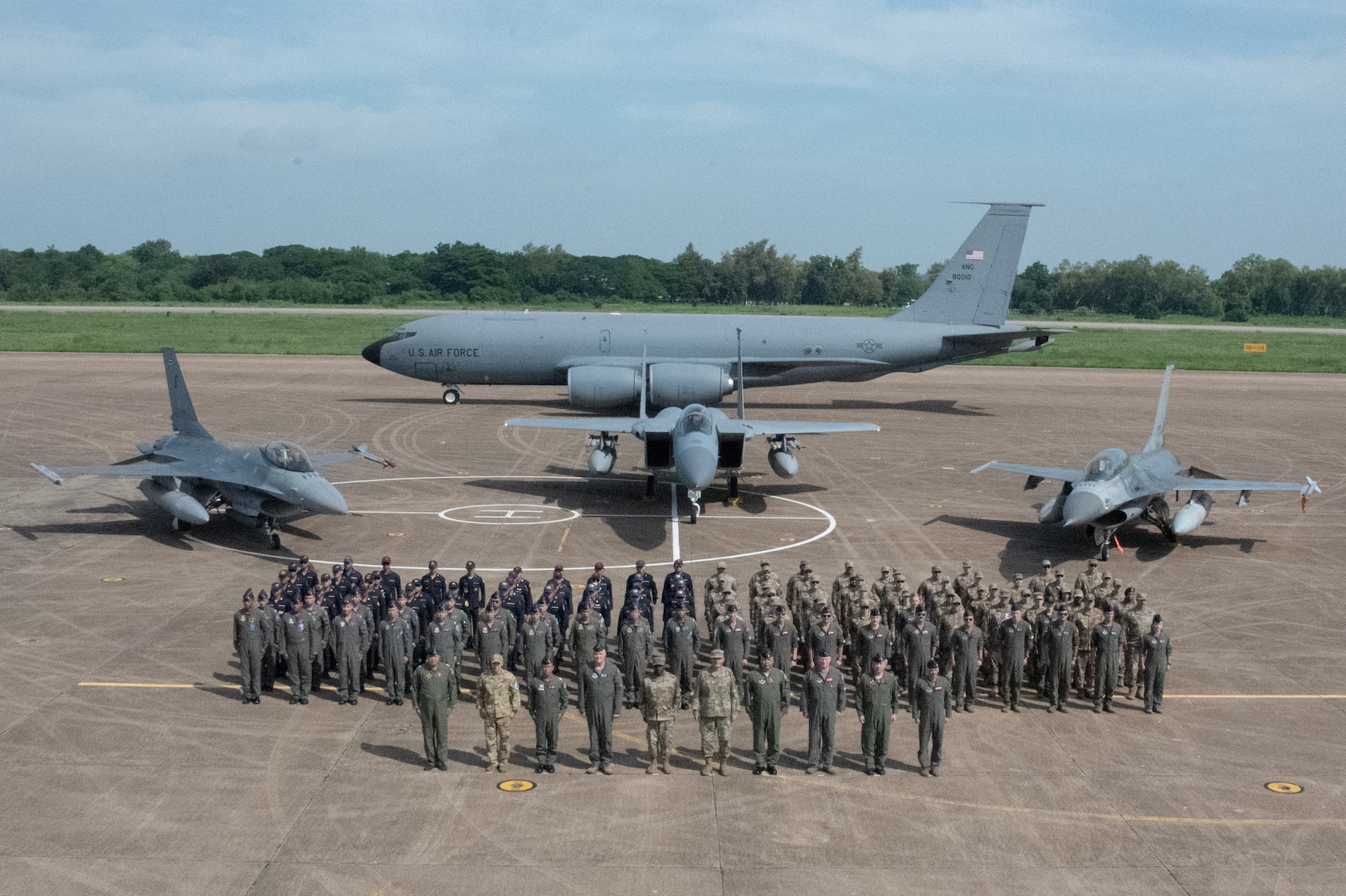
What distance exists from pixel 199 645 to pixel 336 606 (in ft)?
7.56

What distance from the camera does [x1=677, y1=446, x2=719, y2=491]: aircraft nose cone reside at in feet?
71.1

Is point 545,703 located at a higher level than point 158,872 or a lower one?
higher

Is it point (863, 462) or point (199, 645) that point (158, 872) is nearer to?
point (199, 645)

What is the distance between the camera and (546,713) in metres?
11.3

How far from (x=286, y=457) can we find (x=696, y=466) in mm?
7917

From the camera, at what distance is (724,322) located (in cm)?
3972

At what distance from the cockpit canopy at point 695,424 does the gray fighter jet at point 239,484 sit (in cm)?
734

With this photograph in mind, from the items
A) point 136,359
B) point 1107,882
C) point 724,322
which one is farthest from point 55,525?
point 136,359

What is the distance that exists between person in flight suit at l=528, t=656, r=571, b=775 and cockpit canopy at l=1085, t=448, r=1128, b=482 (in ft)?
42.6

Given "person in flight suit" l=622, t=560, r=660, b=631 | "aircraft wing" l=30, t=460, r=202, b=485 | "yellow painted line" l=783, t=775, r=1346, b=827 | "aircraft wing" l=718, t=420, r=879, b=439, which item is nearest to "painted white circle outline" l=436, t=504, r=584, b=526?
"aircraft wing" l=718, t=420, r=879, b=439

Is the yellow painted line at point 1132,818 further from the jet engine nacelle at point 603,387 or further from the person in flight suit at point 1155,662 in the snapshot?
the jet engine nacelle at point 603,387

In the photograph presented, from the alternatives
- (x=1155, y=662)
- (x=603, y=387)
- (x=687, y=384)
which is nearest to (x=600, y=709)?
(x=1155, y=662)

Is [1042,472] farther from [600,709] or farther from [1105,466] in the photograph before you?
[600,709]

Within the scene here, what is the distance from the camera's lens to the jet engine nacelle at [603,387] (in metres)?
35.9
